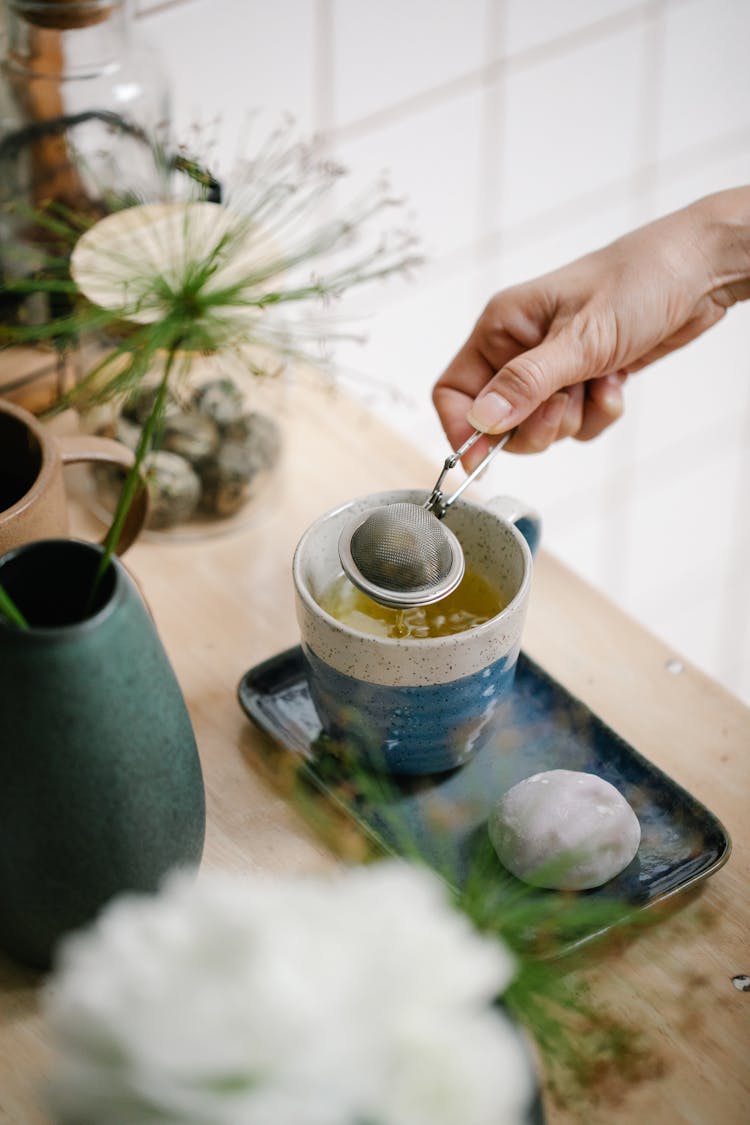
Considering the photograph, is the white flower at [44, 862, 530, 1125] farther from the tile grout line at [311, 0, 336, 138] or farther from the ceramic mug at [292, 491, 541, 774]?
the tile grout line at [311, 0, 336, 138]

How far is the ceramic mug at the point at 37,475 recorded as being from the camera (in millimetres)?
552

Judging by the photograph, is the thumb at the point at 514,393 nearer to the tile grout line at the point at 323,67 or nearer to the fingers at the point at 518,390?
the fingers at the point at 518,390

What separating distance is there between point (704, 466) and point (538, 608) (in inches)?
37.6

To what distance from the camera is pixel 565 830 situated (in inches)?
21.7

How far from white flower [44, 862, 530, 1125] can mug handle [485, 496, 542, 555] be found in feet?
1.07

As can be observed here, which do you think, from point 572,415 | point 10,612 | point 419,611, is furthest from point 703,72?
point 10,612

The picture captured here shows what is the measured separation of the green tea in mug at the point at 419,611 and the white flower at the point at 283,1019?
0.30 m

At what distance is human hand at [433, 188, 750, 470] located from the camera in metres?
0.76

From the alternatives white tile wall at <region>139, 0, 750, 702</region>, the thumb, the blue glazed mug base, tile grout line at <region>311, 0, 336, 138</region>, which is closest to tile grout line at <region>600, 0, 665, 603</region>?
white tile wall at <region>139, 0, 750, 702</region>

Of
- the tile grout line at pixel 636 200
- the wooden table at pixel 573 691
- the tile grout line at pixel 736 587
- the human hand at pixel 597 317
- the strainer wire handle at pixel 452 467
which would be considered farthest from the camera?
the tile grout line at pixel 736 587

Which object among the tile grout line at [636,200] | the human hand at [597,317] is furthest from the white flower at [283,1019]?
the tile grout line at [636,200]

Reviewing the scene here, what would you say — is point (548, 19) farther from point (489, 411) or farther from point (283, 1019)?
point (283, 1019)

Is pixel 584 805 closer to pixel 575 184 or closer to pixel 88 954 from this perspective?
pixel 88 954

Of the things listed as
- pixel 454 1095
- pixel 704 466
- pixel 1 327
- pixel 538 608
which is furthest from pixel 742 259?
pixel 704 466
